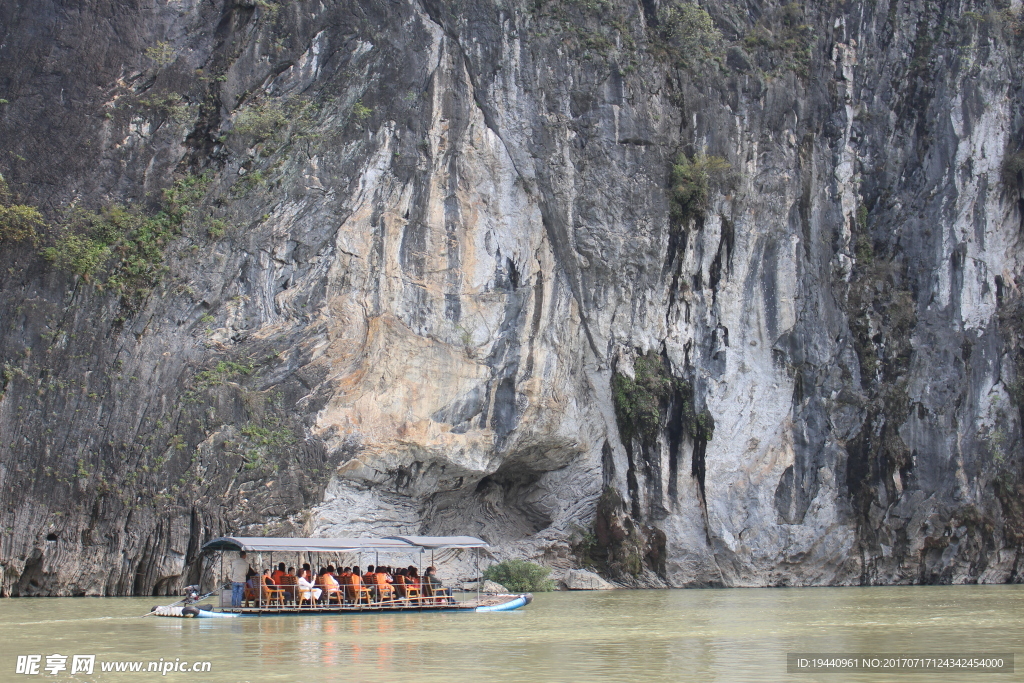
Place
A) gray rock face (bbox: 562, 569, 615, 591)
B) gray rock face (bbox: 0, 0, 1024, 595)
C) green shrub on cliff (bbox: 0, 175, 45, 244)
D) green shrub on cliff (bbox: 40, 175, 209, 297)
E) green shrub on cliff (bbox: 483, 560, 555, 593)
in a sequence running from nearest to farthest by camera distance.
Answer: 1. gray rock face (bbox: 0, 0, 1024, 595)
2. green shrub on cliff (bbox: 0, 175, 45, 244)
3. green shrub on cliff (bbox: 40, 175, 209, 297)
4. green shrub on cliff (bbox: 483, 560, 555, 593)
5. gray rock face (bbox: 562, 569, 615, 591)

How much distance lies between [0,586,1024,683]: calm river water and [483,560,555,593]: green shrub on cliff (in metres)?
4.82

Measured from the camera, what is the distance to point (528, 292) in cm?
2541

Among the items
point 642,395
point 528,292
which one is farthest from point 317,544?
point 642,395

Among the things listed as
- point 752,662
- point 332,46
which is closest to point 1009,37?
point 332,46

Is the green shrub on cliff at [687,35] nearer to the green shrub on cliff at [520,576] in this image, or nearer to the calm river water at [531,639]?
the green shrub on cliff at [520,576]

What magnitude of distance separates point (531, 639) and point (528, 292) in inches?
576

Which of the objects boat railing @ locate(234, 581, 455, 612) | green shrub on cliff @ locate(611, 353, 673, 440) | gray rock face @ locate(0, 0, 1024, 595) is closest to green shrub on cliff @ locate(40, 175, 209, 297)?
gray rock face @ locate(0, 0, 1024, 595)

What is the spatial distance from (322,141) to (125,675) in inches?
663

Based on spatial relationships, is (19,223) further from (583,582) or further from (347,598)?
(583,582)

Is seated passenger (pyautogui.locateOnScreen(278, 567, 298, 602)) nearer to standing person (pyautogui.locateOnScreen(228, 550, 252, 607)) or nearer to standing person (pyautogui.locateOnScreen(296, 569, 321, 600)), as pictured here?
standing person (pyautogui.locateOnScreen(296, 569, 321, 600))

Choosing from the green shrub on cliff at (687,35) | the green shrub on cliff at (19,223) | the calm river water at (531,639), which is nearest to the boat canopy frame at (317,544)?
the calm river water at (531,639)

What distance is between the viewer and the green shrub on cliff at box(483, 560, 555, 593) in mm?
23000

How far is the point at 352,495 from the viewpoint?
74.6 ft

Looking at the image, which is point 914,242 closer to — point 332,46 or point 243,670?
point 332,46
